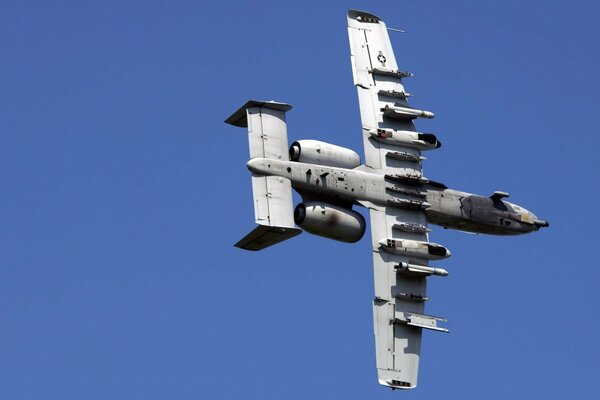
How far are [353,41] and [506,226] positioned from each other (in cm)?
1324

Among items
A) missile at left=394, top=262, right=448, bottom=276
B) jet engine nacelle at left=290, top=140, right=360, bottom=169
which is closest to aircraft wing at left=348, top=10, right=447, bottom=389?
missile at left=394, top=262, right=448, bottom=276

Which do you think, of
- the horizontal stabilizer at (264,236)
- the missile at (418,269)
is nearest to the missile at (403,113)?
the missile at (418,269)

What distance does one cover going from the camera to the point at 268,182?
316ft

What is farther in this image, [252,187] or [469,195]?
[469,195]

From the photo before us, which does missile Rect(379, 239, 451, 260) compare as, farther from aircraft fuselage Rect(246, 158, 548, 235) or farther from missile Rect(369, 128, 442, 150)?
missile Rect(369, 128, 442, 150)

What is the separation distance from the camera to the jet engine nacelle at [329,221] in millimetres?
97375

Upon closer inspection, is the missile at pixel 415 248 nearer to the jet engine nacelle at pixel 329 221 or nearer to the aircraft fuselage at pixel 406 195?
the jet engine nacelle at pixel 329 221

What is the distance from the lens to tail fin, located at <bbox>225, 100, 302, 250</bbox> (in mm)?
95438

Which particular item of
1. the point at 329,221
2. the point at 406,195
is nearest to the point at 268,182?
the point at 329,221

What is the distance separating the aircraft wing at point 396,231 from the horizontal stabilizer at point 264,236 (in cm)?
539

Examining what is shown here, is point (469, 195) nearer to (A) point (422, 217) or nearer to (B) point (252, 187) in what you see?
(A) point (422, 217)

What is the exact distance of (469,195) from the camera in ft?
337

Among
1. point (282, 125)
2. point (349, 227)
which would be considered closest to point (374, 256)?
point (349, 227)

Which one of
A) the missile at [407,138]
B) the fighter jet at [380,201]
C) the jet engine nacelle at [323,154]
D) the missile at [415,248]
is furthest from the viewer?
the missile at [407,138]
